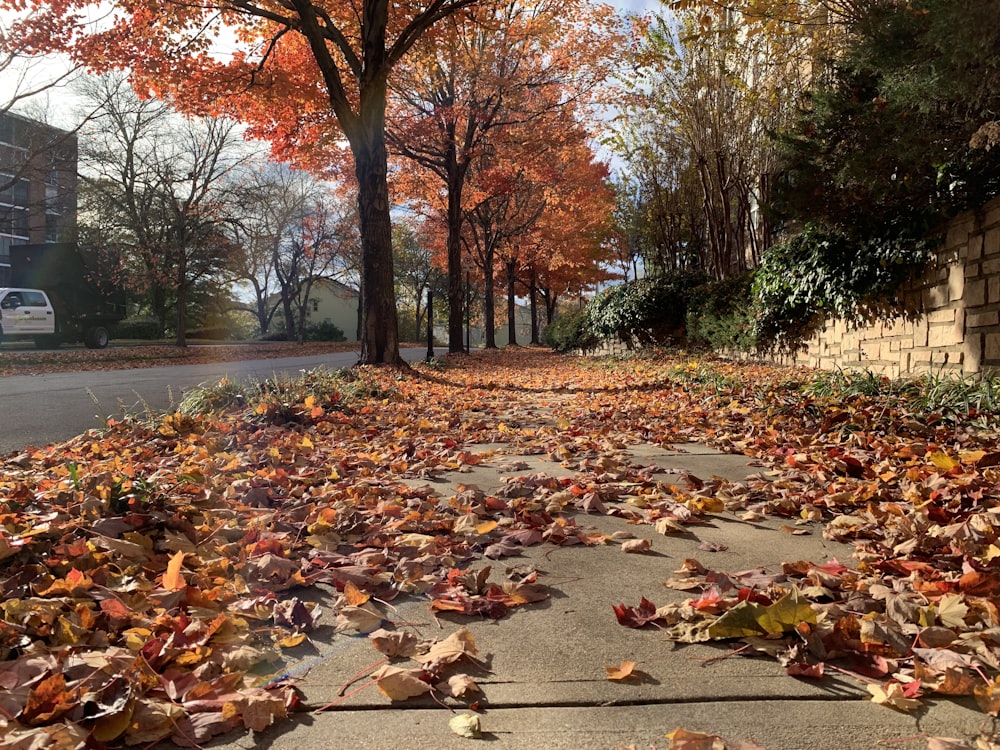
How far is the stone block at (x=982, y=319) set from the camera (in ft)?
16.1

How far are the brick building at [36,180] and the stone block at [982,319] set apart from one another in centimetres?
1927

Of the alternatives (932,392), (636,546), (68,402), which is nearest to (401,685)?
(636,546)

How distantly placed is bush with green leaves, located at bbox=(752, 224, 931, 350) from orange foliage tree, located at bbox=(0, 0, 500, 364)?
5.73 meters

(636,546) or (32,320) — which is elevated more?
(32,320)

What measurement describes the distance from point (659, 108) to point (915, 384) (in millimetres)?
9451

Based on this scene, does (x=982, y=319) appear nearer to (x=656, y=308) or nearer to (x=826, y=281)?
(x=826, y=281)

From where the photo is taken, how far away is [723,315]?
37.6 ft

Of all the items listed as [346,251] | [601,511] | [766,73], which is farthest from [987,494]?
[346,251]

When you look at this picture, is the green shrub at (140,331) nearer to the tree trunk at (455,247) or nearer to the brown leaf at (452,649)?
the tree trunk at (455,247)

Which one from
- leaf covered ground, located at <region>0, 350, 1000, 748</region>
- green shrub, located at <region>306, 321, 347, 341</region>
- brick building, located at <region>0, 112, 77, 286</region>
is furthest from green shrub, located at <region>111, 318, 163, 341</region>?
leaf covered ground, located at <region>0, 350, 1000, 748</region>

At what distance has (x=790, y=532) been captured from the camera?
280 cm

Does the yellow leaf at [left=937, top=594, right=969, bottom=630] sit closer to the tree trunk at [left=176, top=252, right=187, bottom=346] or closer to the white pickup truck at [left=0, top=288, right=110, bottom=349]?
the white pickup truck at [left=0, top=288, right=110, bottom=349]

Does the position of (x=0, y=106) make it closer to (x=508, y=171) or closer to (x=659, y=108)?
(x=508, y=171)

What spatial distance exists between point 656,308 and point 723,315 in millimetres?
3229
